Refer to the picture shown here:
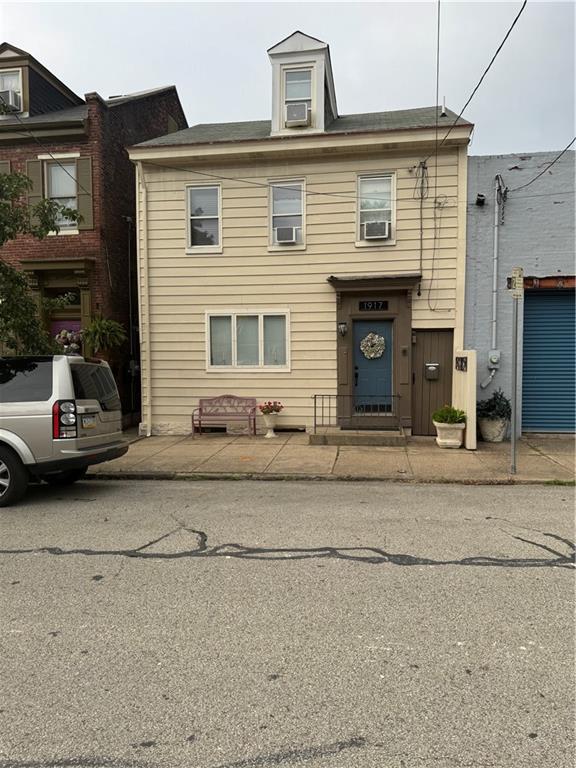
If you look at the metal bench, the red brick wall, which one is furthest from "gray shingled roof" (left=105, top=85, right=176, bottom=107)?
the metal bench

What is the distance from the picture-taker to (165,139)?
41.2 feet

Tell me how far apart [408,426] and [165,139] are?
8.61 m

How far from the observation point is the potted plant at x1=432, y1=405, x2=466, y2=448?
10.3 meters

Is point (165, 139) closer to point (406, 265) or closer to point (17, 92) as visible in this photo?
point (17, 92)

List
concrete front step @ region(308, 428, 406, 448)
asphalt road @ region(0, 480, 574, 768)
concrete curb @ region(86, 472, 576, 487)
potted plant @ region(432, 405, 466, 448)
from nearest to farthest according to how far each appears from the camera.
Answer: asphalt road @ region(0, 480, 574, 768) < concrete curb @ region(86, 472, 576, 487) < potted plant @ region(432, 405, 466, 448) < concrete front step @ region(308, 428, 406, 448)

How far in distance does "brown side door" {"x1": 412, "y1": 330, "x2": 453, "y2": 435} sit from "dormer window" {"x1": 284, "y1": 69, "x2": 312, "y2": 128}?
5.34m

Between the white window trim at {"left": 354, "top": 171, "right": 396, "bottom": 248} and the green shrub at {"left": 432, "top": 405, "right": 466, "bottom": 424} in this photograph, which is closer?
the green shrub at {"left": 432, "top": 405, "right": 466, "bottom": 424}

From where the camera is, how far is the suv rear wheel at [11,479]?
6.61 meters

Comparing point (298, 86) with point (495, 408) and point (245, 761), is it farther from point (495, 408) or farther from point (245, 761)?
point (245, 761)

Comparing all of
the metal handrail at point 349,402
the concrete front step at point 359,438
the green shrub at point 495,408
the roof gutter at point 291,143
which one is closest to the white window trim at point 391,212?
the roof gutter at point 291,143

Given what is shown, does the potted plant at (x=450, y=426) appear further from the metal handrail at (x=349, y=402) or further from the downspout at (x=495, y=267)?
the downspout at (x=495, y=267)

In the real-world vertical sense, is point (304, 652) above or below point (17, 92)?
below

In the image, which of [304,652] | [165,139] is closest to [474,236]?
[165,139]

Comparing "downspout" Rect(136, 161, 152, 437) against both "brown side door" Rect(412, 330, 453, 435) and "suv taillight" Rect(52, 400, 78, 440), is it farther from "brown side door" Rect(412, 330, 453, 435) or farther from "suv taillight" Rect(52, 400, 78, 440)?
"brown side door" Rect(412, 330, 453, 435)
